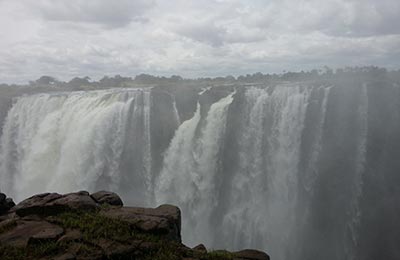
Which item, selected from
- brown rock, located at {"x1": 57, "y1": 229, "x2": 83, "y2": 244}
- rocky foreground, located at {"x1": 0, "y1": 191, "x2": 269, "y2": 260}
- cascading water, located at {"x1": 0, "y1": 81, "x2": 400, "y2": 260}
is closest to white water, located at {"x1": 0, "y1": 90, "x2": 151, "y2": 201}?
cascading water, located at {"x1": 0, "y1": 81, "x2": 400, "y2": 260}

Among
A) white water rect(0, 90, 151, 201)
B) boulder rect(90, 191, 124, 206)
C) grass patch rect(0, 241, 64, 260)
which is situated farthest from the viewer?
white water rect(0, 90, 151, 201)

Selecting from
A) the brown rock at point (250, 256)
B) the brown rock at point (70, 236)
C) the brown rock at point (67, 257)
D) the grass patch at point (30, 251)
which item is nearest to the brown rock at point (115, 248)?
the brown rock at point (70, 236)

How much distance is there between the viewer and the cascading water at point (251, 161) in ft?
63.4

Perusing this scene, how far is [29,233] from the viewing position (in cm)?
847

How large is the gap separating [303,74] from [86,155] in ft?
57.9

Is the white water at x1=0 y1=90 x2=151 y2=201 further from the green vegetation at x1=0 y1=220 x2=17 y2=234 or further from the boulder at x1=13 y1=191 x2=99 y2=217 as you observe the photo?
the green vegetation at x1=0 y1=220 x2=17 y2=234

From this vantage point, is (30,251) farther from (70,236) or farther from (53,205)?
(53,205)

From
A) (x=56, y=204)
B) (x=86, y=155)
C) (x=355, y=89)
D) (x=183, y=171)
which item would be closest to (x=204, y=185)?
(x=183, y=171)

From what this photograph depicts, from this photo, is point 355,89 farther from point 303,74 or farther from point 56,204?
point 56,204

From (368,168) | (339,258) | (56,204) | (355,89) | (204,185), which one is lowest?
(339,258)

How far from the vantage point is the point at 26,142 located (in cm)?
2548

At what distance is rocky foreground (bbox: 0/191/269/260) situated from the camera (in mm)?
7578

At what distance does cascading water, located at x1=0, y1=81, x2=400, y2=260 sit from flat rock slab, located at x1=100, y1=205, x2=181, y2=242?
10.8 metres

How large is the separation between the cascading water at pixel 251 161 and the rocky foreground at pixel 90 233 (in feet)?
35.3
